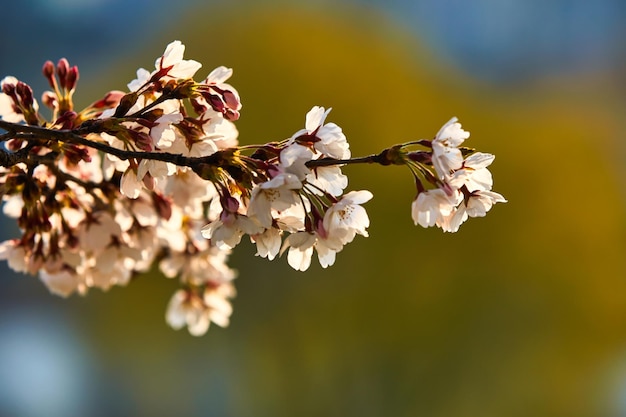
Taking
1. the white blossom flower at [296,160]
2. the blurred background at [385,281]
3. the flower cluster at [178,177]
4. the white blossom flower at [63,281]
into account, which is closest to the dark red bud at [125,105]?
the flower cluster at [178,177]

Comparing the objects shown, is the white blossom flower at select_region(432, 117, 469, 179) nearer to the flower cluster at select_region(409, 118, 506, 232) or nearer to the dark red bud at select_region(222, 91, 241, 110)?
the flower cluster at select_region(409, 118, 506, 232)

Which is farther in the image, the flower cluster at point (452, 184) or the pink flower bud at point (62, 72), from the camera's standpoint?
the pink flower bud at point (62, 72)

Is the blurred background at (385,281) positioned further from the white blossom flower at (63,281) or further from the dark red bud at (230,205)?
the dark red bud at (230,205)

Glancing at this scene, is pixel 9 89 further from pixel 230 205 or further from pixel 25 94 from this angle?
pixel 230 205

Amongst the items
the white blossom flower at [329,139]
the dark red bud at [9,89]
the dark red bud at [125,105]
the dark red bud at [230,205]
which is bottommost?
the dark red bud at [230,205]

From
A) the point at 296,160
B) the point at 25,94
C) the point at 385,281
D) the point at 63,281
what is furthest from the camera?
the point at 385,281

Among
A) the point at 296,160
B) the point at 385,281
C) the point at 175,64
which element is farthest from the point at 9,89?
the point at 385,281
